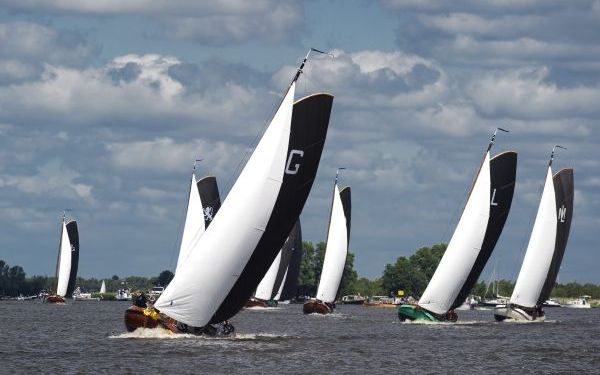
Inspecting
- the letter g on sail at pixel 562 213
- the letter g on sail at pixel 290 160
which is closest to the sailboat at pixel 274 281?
the letter g on sail at pixel 562 213

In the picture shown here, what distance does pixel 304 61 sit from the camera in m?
73.2

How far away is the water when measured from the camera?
64.6 meters

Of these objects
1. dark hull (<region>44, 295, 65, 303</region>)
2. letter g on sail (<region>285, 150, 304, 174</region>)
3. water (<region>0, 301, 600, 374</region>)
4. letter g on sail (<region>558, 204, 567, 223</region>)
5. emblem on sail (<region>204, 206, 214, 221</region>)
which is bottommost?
water (<region>0, 301, 600, 374</region>)

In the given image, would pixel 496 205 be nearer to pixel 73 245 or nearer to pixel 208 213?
pixel 208 213

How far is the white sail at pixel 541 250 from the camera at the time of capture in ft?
367

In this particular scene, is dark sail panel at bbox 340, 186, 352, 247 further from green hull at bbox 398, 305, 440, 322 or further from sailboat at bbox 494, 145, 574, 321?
green hull at bbox 398, 305, 440, 322

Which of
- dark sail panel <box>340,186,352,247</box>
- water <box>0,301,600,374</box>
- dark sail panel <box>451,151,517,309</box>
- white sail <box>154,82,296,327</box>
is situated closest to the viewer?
water <box>0,301,600,374</box>

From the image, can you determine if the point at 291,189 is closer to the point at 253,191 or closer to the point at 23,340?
the point at 253,191

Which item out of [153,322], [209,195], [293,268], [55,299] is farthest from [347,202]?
[153,322]

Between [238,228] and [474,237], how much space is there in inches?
1300

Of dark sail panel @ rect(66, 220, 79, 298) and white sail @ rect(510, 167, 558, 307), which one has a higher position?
dark sail panel @ rect(66, 220, 79, 298)

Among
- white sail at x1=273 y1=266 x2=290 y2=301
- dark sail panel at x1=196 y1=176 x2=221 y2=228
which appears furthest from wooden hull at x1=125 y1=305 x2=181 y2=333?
white sail at x1=273 y1=266 x2=290 y2=301

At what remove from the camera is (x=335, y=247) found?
14138 cm

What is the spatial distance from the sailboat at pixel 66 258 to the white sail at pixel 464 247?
91.7 m
